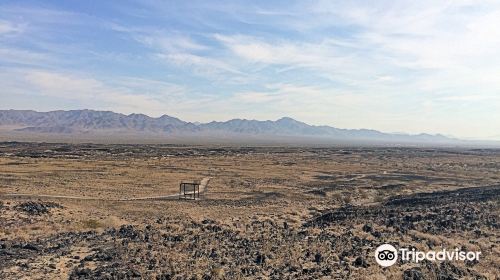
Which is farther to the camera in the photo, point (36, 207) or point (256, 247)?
point (36, 207)

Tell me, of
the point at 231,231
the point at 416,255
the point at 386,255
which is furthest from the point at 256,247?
the point at 416,255

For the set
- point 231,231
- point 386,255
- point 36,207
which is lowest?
point 231,231

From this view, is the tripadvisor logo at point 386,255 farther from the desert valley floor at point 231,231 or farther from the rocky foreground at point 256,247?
the rocky foreground at point 256,247

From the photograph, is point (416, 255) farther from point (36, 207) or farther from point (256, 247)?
point (36, 207)

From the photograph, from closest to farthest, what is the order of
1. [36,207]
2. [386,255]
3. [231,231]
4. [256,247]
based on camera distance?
[386,255]
[256,247]
[231,231]
[36,207]

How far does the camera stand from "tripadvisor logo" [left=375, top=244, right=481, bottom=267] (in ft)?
66.0

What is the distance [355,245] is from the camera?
22.9 metres

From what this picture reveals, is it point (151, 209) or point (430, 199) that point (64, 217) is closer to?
point (151, 209)

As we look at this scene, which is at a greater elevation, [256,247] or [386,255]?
[386,255]

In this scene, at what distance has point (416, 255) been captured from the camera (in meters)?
→ 20.8

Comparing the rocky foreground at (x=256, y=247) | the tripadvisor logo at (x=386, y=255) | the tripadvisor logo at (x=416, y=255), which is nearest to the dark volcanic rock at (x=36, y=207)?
the rocky foreground at (x=256, y=247)

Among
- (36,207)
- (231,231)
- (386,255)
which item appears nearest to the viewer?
(386,255)

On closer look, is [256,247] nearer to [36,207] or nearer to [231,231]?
[231,231]

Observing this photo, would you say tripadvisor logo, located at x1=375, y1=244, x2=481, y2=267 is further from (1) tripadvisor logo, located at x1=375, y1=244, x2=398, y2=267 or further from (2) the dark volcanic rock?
(2) the dark volcanic rock
